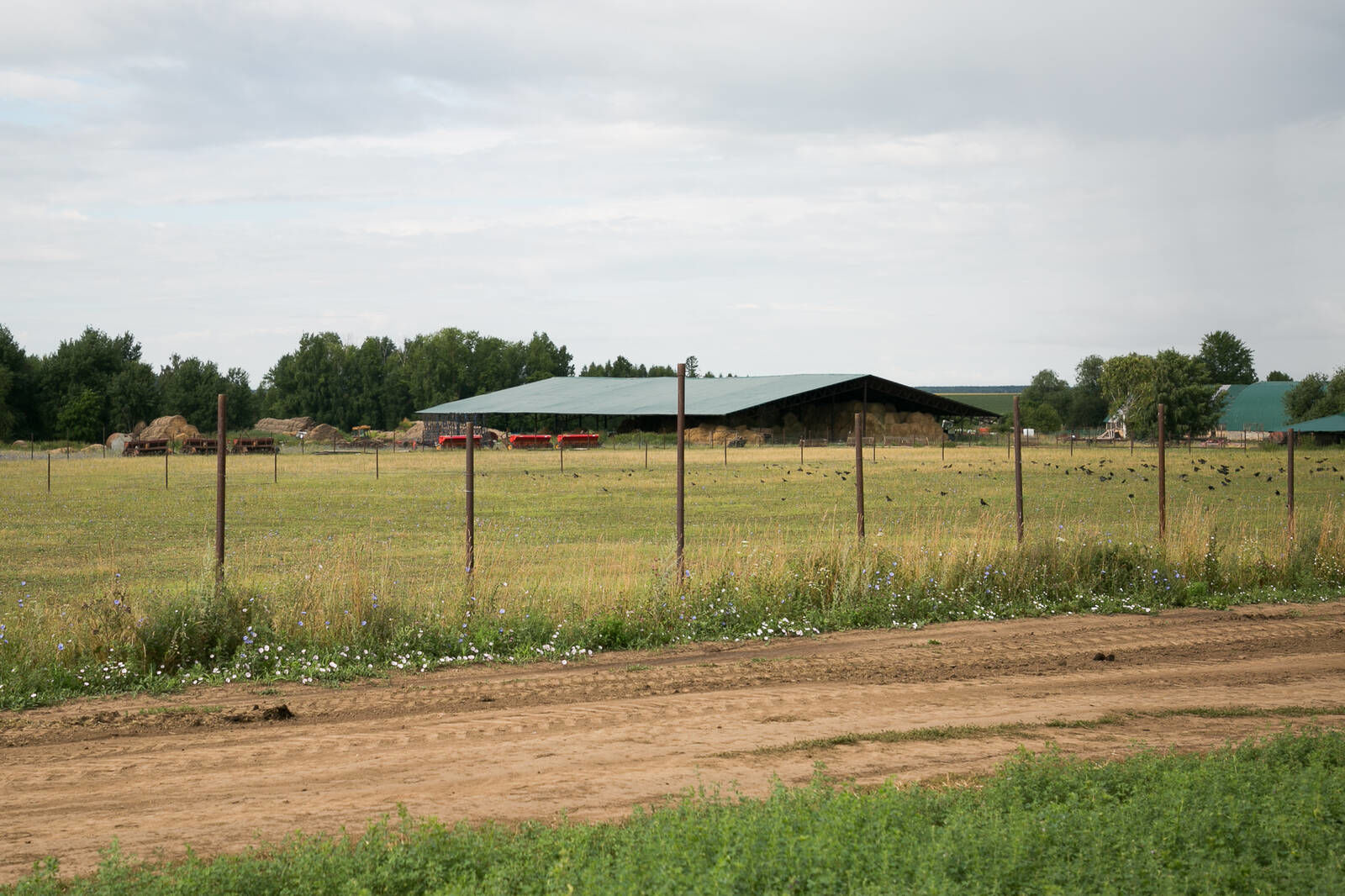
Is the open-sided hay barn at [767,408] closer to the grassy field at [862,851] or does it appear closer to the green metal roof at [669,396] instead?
the green metal roof at [669,396]

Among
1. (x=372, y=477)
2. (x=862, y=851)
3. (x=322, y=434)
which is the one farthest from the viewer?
(x=322, y=434)

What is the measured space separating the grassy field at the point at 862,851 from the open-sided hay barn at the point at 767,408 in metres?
67.8

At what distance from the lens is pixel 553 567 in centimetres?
1510

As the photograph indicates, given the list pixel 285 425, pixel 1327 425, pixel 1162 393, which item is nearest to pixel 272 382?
pixel 285 425

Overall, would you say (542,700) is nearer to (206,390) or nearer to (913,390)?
(913,390)

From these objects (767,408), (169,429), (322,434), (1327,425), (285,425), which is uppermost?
(767,408)

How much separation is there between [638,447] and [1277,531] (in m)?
53.6

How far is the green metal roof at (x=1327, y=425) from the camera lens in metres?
71.6

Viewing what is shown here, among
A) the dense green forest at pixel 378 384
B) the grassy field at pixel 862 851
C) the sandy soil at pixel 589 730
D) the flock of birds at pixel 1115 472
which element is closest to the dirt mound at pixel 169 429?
the dense green forest at pixel 378 384

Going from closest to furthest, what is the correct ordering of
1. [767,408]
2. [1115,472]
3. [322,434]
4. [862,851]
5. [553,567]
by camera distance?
[862,851] → [553,567] → [1115,472] → [767,408] → [322,434]

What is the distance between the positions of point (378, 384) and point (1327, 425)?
373ft

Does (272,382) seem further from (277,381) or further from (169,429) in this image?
(169,429)

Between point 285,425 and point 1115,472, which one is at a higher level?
point 285,425

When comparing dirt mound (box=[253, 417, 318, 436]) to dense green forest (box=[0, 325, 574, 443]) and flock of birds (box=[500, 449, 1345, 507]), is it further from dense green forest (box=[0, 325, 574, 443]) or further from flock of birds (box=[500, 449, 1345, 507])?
flock of birds (box=[500, 449, 1345, 507])
